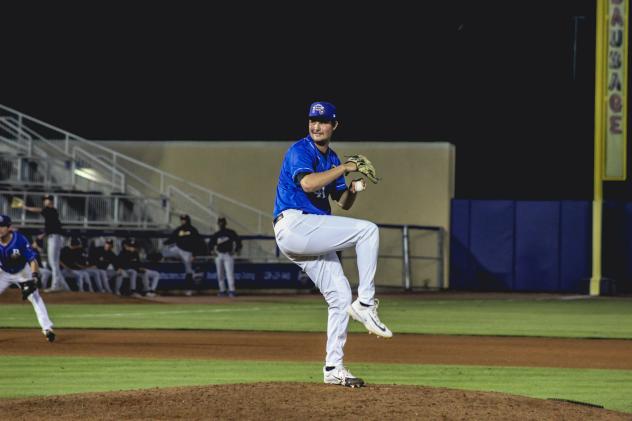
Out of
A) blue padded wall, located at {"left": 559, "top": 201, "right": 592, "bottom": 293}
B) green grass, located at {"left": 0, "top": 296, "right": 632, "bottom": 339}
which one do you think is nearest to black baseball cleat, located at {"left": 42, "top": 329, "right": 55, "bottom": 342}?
green grass, located at {"left": 0, "top": 296, "right": 632, "bottom": 339}

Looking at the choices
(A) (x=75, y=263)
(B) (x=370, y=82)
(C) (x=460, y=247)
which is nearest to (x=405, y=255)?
(C) (x=460, y=247)

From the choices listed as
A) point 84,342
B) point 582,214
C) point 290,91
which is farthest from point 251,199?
point 84,342

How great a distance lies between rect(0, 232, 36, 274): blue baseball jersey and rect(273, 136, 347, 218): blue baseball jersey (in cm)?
754

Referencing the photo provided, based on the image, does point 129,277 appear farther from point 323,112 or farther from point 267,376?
point 323,112

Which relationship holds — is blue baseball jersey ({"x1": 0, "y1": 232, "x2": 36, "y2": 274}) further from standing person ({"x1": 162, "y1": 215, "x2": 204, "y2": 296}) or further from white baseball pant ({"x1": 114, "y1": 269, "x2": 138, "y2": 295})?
standing person ({"x1": 162, "y1": 215, "x2": 204, "y2": 296})

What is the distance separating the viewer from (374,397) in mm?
8547

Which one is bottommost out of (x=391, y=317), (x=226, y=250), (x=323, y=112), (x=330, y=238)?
(x=391, y=317)

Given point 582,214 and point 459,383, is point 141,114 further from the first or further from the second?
point 459,383

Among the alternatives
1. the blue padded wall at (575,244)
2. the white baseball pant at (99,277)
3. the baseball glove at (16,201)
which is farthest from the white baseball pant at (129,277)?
the blue padded wall at (575,244)

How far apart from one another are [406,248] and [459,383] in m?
20.3

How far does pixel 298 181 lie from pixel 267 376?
3.76m

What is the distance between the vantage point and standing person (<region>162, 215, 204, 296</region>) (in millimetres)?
27250

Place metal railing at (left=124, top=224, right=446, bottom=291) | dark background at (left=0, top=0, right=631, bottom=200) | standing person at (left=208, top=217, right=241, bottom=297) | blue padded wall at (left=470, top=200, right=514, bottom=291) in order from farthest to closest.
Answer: dark background at (left=0, top=0, right=631, bottom=200) < blue padded wall at (left=470, top=200, right=514, bottom=291) < metal railing at (left=124, top=224, right=446, bottom=291) < standing person at (left=208, top=217, right=241, bottom=297)

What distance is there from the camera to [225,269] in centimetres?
2730
